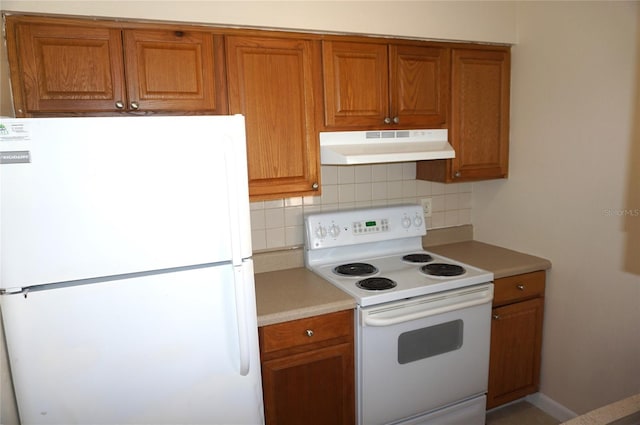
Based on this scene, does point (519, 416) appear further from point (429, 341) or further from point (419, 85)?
point (419, 85)

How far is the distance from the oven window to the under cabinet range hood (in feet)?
2.67

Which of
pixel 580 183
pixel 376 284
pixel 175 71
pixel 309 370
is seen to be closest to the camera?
pixel 175 71

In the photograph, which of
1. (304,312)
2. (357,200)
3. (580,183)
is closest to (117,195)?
(304,312)

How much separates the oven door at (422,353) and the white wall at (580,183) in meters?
0.49

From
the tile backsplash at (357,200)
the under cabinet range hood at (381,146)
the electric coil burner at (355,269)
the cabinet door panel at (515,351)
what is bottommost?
the cabinet door panel at (515,351)

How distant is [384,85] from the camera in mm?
2189

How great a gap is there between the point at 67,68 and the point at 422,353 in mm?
1917

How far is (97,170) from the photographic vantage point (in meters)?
1.30

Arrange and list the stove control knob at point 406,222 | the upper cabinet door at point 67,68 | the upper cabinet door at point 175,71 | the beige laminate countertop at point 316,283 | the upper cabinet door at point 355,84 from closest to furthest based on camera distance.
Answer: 1. the upper cabinet door at point 67,68
2. the upper cabinet door at point 175,71
3. the beige laminate countertop at point 316,283
4. the upper cabinet door at point 355,84
5. the stove control knob at point 406,222

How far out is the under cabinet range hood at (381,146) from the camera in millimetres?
2051

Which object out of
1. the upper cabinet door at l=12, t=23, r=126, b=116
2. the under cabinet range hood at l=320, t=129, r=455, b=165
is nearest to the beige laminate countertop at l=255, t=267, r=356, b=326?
the under cabinet range hood at l=320, t=129, r=455, b=165

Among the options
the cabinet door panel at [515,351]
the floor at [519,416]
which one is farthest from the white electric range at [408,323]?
the floor at [519,416]

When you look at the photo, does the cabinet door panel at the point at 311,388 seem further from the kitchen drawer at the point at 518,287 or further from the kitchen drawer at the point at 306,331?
the kitchen drawer at the point at 518,287

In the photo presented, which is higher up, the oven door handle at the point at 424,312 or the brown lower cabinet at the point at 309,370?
the oven door handle at the point at 424,312
